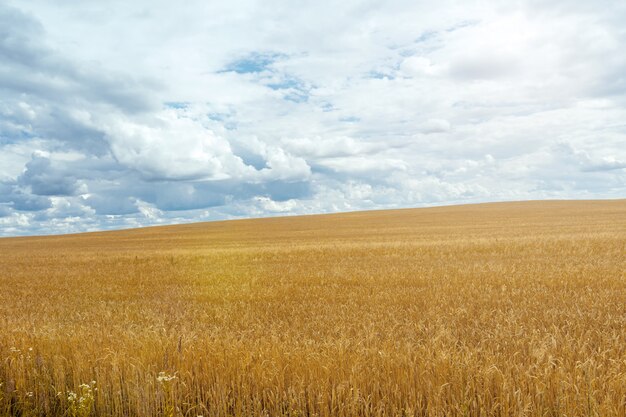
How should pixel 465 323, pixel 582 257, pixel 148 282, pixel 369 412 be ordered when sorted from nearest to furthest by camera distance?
pixel 369 412 < pixel 465 323 < pixel 148 282 < pixel 582 257

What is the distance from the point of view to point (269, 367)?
583 cm

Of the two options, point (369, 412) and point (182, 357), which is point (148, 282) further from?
point (369, 412)

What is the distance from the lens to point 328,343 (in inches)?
274

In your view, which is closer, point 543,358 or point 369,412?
point 369,412

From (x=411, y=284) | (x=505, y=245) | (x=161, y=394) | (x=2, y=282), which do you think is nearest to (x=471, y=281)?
(x=411, y=284)

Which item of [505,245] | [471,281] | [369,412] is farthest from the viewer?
[505,245]

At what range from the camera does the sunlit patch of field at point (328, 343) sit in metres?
4.97

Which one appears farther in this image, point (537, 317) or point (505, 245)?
point (505, 245)

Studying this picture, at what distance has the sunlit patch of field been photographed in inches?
196

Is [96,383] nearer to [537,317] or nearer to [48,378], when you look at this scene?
[48,378]

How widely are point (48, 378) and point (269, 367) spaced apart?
2953 millimetres

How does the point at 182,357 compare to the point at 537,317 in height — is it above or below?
above

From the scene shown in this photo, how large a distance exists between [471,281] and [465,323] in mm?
5249

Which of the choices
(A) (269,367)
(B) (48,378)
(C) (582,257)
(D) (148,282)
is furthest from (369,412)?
(C) (582,257)
